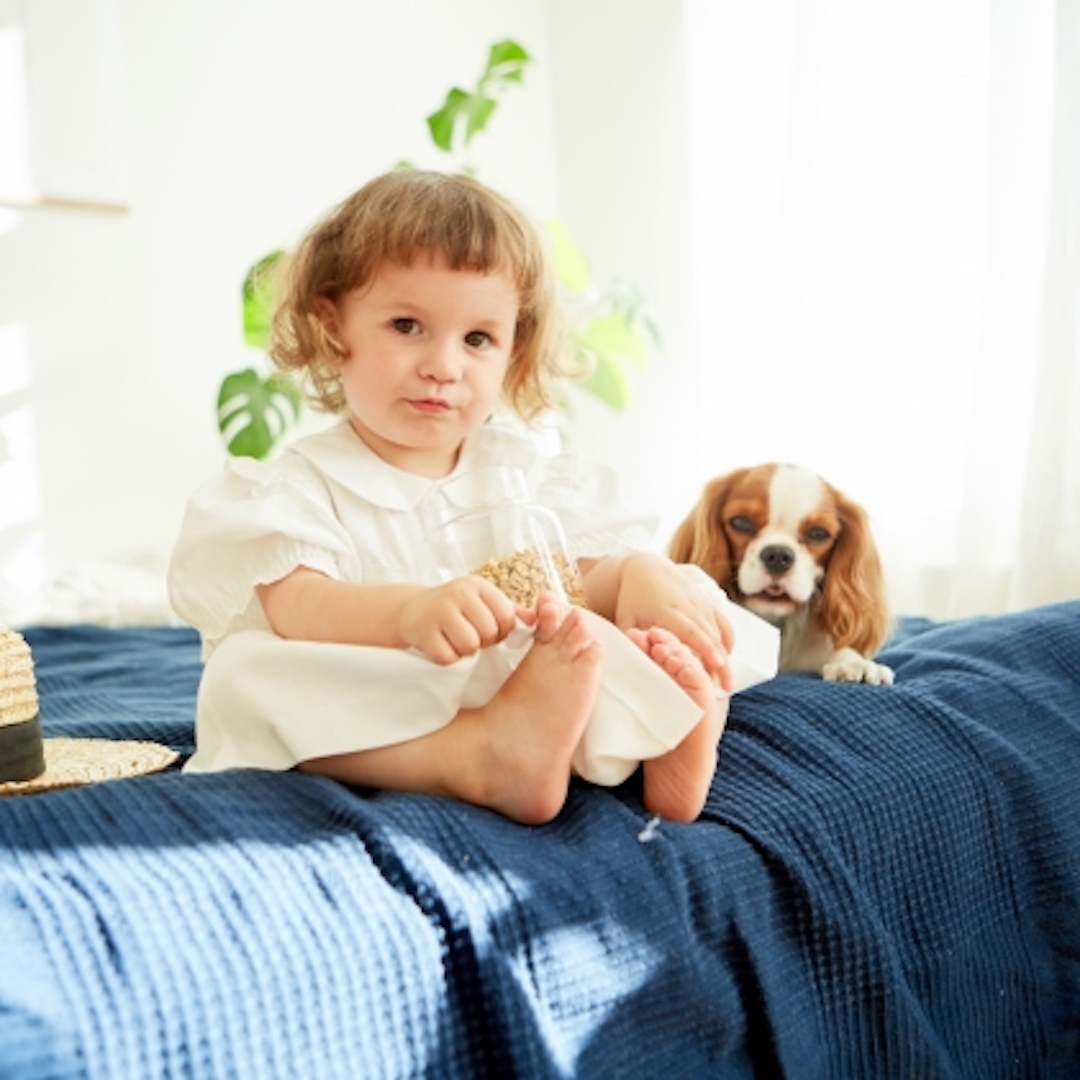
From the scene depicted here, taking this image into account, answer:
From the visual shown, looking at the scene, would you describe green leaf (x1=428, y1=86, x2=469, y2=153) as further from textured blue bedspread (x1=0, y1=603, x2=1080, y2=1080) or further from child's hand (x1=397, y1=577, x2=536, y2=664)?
child's hand (x1=397, y1=577, x2=536, y2=664)

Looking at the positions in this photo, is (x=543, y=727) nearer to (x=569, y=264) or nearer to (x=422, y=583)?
(x=422, y=583)

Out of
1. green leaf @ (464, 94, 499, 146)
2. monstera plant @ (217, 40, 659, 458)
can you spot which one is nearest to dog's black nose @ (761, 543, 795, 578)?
monstera plant @ (217, 40, 659, 458)

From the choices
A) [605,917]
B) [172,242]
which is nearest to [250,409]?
[172,242]

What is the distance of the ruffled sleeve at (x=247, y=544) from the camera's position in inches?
44.0

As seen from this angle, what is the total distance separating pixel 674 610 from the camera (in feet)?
3.48

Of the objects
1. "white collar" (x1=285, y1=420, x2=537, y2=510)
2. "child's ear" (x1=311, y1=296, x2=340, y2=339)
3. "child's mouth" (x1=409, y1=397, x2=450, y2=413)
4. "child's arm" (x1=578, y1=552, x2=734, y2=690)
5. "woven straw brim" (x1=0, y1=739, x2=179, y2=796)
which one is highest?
"child's ear" (x1=311, y1=296, x2=340, y2=339)

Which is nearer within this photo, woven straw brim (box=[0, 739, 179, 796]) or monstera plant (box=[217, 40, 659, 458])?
woven straw brim (box=[0, 739, 179, 796])

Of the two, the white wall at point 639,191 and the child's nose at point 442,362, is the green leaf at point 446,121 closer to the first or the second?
the white wall at point 639,191

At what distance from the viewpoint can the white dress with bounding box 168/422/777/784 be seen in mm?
970

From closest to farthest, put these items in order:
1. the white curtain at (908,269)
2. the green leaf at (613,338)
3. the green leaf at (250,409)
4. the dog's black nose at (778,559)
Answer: the dog's black nose at (778,559)
the white curtain at (908,269)
the green leaf at (250,409)
the green leaf at (613,338)

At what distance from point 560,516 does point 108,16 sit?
220 cm

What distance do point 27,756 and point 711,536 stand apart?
0.74m

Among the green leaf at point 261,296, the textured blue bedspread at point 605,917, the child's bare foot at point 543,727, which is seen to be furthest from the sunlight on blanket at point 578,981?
the green leaf at point 261,296

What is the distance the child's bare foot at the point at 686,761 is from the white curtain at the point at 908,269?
174cm
